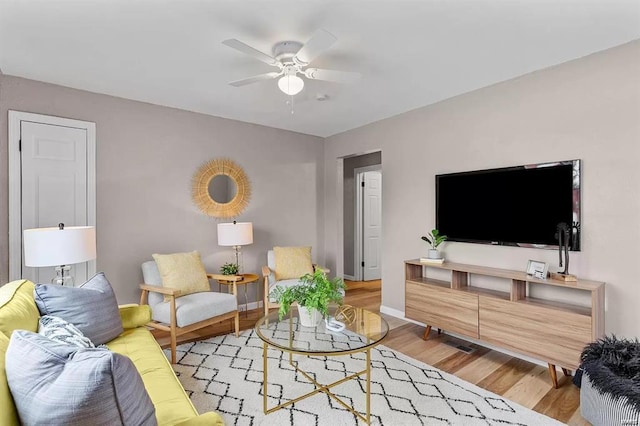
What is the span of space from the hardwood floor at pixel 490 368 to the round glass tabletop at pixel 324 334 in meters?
0.88

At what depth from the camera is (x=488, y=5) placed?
193 cm

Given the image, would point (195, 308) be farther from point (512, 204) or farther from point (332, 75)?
point (512, 204)

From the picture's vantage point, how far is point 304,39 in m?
2.28

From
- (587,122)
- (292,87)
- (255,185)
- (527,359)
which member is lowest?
(527,359)

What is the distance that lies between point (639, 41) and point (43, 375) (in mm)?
Answer: 3639

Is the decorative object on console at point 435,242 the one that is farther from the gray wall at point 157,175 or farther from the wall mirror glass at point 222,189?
the wall mirror glass at point 222,189

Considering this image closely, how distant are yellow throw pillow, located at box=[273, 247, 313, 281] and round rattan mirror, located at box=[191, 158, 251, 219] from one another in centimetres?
79

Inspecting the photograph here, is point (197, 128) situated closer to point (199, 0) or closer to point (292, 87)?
point (292, 87)

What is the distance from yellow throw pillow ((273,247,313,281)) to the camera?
397cm

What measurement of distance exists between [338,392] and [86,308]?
1673 mm

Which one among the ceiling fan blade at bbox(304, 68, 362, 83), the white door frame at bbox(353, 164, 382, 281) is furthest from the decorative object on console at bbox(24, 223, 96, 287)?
the white door frame at bbox(353, 164, 382, 281)

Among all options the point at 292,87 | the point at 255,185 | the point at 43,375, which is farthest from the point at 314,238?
the point at 43,375

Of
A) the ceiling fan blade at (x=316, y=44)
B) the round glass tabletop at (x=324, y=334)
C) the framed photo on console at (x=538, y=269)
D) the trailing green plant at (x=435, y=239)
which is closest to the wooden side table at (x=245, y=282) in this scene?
the round glass tabletop at (x=324, y=334)

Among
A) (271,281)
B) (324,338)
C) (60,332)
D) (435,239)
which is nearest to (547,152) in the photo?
(435,239)
